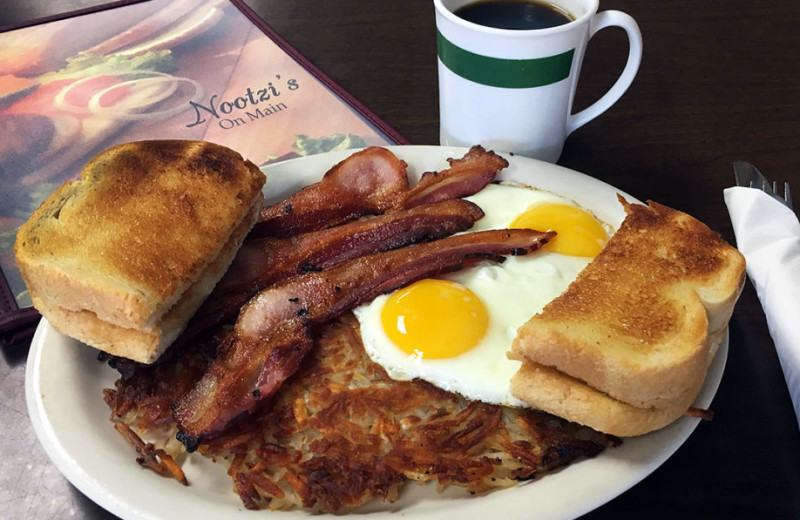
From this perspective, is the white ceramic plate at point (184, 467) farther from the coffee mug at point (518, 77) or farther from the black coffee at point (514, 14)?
the black coffee at point (514, 14)

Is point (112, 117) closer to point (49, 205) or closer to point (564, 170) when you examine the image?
point (49, 205)

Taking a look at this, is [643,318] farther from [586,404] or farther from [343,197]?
[343,197]

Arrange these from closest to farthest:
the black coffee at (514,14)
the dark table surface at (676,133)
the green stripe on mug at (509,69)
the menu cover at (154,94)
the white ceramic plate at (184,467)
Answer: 1. the white ceramic plate at (184,467)
2. the dark table surface at (676,133)
3. the green stripe on mug at (509,69)
4. the black coffee at (514,14)
5. the menu cover at (154,94)

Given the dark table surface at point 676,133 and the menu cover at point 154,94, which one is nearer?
the dark table surface at point 676,133

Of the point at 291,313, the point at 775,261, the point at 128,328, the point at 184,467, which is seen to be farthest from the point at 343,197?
the point at 775,261

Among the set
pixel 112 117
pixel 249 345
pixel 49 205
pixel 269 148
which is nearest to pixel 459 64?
pixel 269 148

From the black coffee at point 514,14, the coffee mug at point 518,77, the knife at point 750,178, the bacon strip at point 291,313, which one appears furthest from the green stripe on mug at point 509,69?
the knife at point 750,178

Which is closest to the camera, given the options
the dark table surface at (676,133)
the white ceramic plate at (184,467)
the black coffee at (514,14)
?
the white ceramic plate at (184,467)
